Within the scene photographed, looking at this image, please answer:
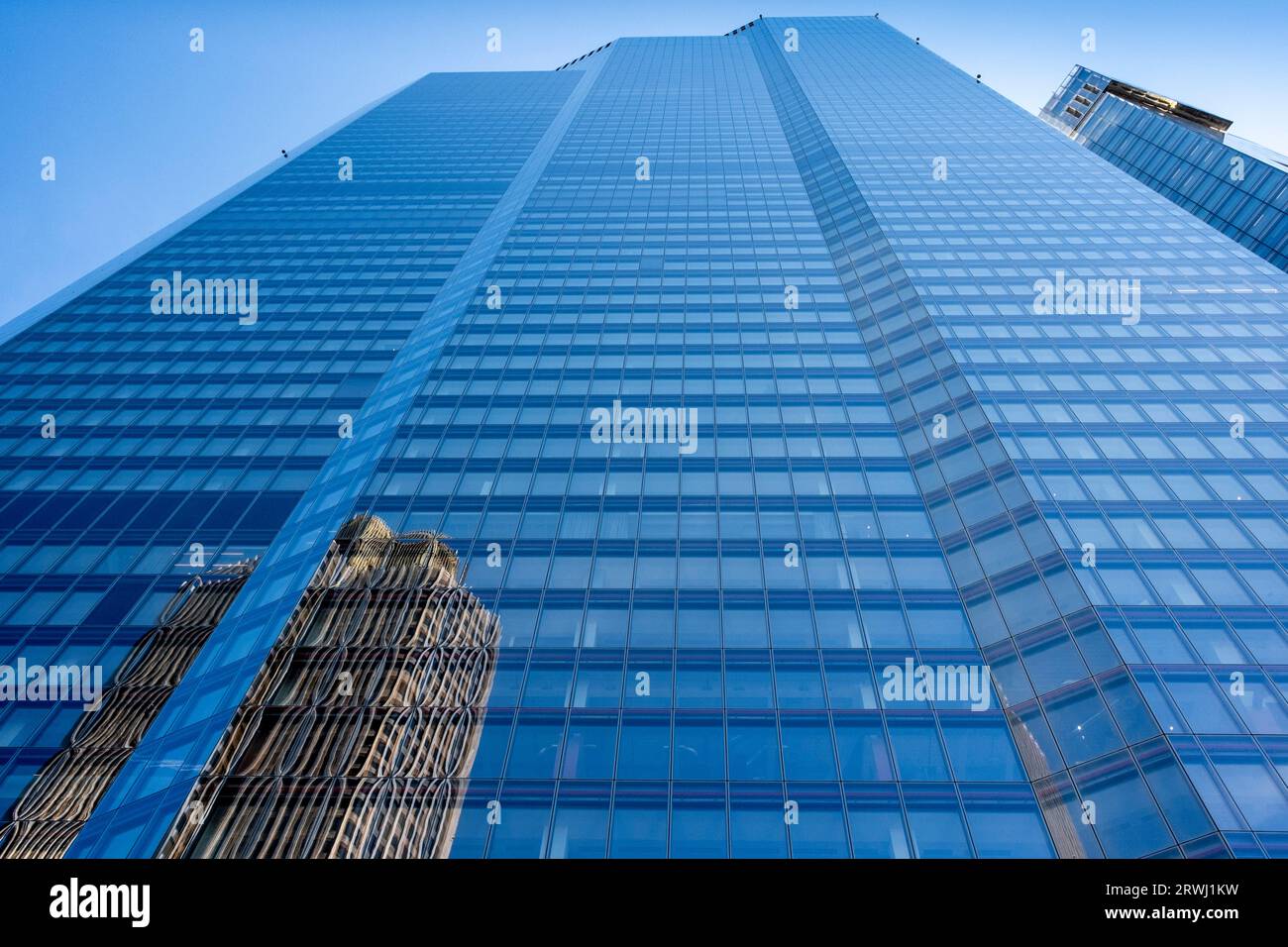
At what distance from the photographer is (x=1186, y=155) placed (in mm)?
128000

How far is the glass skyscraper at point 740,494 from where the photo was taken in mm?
24328

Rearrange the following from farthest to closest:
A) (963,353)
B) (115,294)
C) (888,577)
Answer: (115,294)
(963,353)
(888,577)

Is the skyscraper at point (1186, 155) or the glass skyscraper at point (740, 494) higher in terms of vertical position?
the skyscraper at point (1186, 155)

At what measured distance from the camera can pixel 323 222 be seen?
82938mm

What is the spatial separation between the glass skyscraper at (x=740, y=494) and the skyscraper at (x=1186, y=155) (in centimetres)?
4661

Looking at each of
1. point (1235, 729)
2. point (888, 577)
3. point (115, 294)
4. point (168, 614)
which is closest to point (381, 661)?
point (168, 614)

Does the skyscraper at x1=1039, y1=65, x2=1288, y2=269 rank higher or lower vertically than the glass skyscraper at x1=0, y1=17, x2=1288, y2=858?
higher

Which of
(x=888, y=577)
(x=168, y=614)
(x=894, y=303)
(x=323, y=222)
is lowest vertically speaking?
(x=168, y=614)

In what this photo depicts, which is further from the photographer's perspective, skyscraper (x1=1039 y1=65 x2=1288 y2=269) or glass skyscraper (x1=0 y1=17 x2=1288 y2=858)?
skyscraper (x1=1039 y1=65 x2=1288 y2=269)

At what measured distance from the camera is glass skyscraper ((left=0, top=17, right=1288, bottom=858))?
24.3m

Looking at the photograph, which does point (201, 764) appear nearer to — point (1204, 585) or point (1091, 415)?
point (1204, 585)

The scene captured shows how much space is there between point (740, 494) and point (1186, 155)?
133m

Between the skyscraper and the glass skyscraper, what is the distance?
153 ft

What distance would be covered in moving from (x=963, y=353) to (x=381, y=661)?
34574mm
